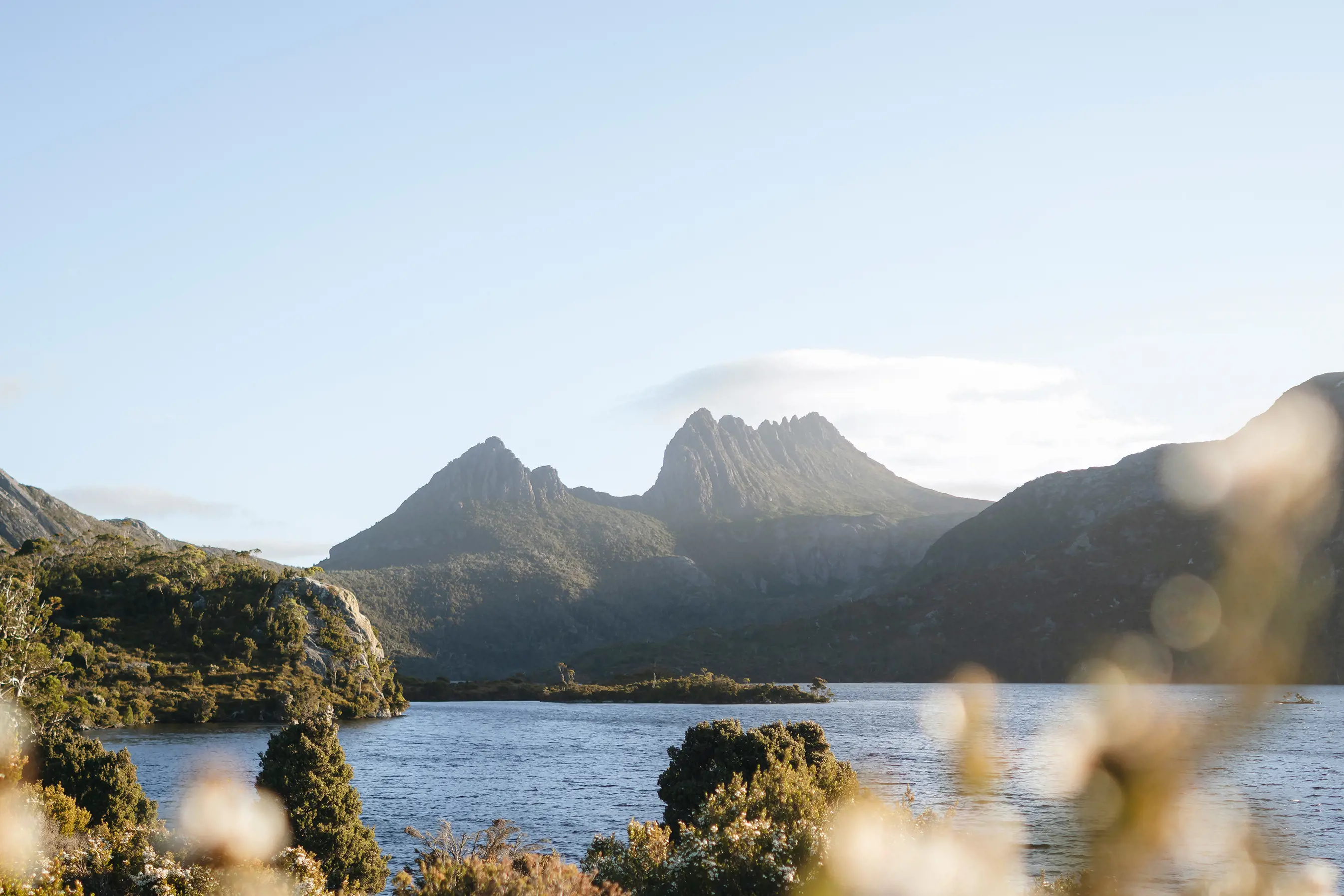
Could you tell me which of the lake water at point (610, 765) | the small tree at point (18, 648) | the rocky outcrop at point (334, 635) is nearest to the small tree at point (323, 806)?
the lake water at point (610, 765)

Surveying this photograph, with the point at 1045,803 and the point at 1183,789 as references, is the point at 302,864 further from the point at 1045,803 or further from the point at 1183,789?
the point at 1183,789

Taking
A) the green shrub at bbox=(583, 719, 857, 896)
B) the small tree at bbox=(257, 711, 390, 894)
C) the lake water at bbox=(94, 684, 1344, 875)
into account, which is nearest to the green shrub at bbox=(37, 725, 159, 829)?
the small tree at bbox=(257, 711, 390, 894)

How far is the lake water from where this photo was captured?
5475cm

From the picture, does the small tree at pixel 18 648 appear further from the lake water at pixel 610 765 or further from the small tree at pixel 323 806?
the small tree at pixel 323 806

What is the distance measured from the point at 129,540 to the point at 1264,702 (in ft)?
595

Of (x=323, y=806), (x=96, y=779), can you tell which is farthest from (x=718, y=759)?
(x=96, y=779)

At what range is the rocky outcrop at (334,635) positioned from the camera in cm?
14288

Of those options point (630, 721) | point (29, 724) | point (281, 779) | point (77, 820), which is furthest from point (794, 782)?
point (630, 721)

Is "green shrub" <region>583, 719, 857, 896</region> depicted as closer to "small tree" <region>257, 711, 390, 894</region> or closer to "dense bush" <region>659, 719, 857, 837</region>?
"dense bush" <region>659, 719, 857, 837</region>

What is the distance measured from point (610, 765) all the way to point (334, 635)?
77.4m

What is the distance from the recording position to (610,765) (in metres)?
81.9

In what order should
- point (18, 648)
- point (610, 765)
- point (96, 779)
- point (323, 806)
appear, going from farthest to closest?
point (610, 765)
point (18, 648)
point (96, 779)
point (323, 806)

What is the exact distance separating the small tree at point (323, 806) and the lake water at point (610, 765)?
407 inches

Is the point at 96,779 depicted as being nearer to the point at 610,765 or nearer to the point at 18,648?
the point at 18,648
